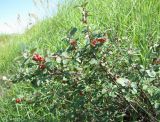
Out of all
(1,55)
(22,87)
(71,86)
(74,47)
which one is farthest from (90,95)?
(1,55)

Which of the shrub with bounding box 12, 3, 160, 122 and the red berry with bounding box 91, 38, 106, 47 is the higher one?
the red berry with bounding box 91, 38, 106, 47

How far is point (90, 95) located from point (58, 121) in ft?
2.17

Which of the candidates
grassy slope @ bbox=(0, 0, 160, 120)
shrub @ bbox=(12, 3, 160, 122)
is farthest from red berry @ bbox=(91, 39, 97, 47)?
grassy slope @ bbox=(0, 0, 160, 120)

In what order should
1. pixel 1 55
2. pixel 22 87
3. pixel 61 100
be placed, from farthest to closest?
pixel 1 55
pixel 22 87
pixel 61 100

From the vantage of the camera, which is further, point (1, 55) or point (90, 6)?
point (1, 55)

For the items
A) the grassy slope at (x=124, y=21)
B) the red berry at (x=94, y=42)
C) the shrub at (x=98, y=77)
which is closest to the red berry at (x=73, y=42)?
the shrub at (x=98, y=77)

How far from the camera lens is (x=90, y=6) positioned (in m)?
4.48

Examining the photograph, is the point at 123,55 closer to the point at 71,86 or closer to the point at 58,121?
the point at 71,86

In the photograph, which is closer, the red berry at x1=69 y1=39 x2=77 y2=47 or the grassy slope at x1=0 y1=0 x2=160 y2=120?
the red berry at x1=69 y1=39 x2=77 y2=47

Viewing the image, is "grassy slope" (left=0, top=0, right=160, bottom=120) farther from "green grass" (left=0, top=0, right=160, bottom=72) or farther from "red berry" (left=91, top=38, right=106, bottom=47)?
"red berry" (left=91, top=38, right=106, bottom=47)

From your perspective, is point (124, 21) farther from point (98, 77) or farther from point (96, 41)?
point (96, 41)

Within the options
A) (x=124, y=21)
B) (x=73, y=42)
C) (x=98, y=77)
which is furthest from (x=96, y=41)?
(x=124, y=21)

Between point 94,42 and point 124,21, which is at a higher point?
point 124,21

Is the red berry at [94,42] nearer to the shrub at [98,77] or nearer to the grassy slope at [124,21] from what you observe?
the shrub at [98,77]
